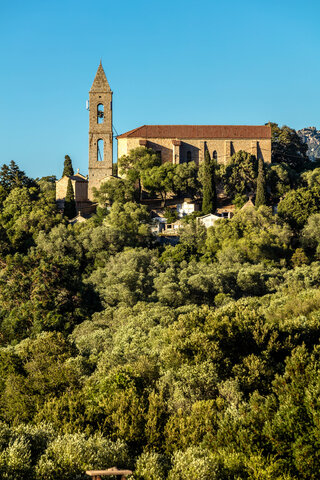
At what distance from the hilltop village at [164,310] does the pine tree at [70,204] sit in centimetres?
12

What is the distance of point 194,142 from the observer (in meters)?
62.0

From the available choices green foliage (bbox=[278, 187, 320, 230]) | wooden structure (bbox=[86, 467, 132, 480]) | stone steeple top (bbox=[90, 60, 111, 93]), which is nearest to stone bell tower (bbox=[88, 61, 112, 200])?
stone steeple top (bbox=[90, 60, 111, 93])

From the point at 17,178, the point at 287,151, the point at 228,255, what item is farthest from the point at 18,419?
the point at 287,151

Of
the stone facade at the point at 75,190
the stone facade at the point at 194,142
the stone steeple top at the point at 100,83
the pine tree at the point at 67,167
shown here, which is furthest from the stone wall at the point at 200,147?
the pine tree at the point at 67,167

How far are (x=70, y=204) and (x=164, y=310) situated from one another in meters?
24.8

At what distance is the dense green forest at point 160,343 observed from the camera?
15.7 metres

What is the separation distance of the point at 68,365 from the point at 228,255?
2129 centimetres

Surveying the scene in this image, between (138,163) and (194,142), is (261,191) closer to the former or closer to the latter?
(138,163)

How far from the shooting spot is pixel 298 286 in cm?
3634

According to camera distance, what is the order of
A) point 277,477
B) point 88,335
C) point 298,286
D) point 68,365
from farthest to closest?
point 298,286 < point 88,335 < point 68,365 < point 277,477

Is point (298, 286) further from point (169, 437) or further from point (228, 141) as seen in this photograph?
point (228, 141)

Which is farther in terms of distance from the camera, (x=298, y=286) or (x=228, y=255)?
(x=228, y=255)

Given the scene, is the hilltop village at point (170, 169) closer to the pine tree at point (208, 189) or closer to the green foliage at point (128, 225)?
the pine tree at point (208, 189)

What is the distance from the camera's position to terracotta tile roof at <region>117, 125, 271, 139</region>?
61.9 m
